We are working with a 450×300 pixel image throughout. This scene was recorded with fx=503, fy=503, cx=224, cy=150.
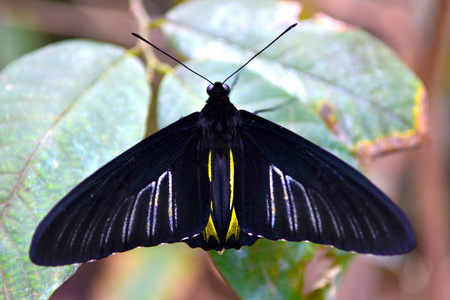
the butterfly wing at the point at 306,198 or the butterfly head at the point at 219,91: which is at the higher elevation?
the butterfly head at the point at 219,91

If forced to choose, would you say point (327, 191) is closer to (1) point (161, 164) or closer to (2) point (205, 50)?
(1) point (161, 164)

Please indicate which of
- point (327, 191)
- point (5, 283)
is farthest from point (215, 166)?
point (5, 283)

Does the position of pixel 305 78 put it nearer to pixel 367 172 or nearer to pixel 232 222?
pixel 232 222

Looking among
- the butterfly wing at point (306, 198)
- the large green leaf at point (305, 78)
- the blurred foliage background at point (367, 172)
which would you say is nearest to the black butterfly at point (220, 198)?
the butterfly wing at point (306, 198)

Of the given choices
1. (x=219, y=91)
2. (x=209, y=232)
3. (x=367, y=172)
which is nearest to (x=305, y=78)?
(x=219, y=91)

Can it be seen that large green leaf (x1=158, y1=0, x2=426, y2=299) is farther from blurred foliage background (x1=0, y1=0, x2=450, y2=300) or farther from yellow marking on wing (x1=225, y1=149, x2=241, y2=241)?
blurred foliage background (x1=0, y1=0, x2=450, y2=300)

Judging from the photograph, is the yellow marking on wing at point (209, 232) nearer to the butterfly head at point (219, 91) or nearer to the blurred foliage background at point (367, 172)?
the butterfly head at point (219, 91)
